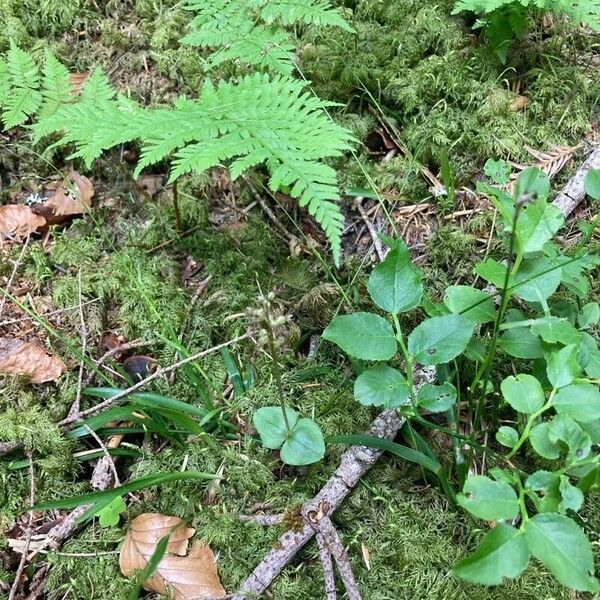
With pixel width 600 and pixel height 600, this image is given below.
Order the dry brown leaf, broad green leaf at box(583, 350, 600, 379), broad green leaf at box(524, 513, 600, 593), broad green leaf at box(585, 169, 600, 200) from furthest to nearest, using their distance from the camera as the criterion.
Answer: the dry brown leaf, broad green leaf at box(585, 169, 600, 200), broad green leaf at box(583, 350, 600, 379), broad green leaf at box(524, 513, 600, 593)

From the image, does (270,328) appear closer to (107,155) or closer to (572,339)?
(572,339)

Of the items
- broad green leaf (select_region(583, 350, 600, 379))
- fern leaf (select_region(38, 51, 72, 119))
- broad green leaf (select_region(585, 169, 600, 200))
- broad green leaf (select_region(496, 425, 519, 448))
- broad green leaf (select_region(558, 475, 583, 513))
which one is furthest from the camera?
fern leaf (select_region(38, 51, 72, 119))

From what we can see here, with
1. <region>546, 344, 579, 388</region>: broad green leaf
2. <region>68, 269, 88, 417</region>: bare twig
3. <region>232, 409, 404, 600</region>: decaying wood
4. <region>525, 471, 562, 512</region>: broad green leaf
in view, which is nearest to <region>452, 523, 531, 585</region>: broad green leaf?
<region>525, 471, 562, 512</region>: broad green leaf

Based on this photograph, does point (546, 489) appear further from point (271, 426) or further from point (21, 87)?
point (21, 87)

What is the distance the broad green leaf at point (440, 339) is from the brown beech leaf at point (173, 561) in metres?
1.01

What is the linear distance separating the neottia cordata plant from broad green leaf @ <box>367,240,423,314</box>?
0.62 ft

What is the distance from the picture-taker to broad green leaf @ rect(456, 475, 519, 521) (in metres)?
1.51

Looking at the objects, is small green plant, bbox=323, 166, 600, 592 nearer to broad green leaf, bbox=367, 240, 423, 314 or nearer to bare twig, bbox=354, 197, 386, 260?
broad green leaf, bbox=367, 240, 423, 314

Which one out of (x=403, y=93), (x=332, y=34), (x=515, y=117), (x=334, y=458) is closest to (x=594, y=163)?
(x=515, y=117)

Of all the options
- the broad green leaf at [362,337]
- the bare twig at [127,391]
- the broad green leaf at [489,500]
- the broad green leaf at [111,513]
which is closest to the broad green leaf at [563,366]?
the broad green leaf at [489,500]

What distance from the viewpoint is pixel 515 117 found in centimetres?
274

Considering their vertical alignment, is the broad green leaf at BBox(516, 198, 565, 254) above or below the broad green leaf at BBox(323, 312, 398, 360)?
above

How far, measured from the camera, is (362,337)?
6.26ft

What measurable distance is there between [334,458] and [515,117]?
1.87 meters
